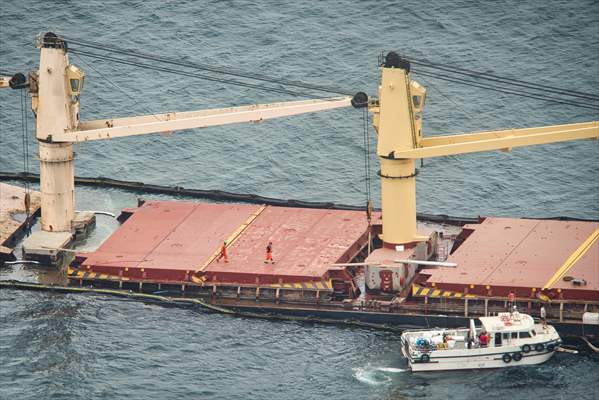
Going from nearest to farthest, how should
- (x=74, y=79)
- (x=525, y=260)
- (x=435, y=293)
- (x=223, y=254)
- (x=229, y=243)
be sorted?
(x=435, y=293)
(x=525, y=260)
(x=223, y=254)
(x=229, y=243)
(x=74, y=79)

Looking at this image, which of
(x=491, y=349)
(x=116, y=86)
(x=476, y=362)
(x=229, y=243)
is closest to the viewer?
(x=491, y=349)

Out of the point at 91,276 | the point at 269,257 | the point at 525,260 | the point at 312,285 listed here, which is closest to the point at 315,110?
the point at 269,257

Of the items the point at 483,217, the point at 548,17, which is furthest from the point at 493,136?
the point at 548,17

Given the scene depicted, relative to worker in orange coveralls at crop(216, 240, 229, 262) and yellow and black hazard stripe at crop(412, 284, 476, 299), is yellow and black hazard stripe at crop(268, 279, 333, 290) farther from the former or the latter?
yellow and black hazard stripe at crop(412, 284, 476, 299)

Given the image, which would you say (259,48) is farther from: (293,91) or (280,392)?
(280,392)

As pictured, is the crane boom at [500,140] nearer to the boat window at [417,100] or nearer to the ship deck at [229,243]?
the boat window at [417,100]

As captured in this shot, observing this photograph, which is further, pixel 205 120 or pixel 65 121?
pixel 65 121

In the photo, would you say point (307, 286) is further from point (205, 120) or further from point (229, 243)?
point (205, 120)
